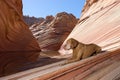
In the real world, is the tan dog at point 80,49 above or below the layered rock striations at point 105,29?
below

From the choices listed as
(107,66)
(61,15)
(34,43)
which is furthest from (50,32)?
(107,66)

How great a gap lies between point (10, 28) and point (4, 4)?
598 millimetres

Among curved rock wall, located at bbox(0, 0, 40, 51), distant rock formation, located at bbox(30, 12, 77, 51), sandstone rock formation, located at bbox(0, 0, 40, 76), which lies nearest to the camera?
sandstone rock formation, located at bbox(0, 0, 40, 76)

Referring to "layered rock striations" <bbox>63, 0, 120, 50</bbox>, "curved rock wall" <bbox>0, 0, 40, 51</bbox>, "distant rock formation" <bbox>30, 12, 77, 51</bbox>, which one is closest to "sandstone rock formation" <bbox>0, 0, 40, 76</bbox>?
"curved rock wall" <bbox>0, 0, 40, 51</bbox>

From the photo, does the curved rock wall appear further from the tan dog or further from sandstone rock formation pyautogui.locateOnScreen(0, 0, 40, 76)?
the tan dog

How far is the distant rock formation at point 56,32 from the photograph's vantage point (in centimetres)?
864

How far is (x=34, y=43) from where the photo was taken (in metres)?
5.82

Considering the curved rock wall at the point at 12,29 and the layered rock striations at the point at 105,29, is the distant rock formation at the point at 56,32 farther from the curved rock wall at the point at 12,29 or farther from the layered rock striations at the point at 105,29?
the curved rock wall at the point at 12,29

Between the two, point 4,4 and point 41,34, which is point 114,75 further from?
point 41,34

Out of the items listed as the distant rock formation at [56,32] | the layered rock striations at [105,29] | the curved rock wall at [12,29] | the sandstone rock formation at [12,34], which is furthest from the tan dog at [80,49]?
the distant rock formation at [56,32]

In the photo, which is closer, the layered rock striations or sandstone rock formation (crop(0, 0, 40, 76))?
the layered rock striations

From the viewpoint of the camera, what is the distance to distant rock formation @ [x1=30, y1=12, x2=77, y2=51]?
864 cm

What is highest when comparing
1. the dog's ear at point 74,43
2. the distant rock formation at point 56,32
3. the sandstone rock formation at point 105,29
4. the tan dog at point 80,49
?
the distant rock formation at point 56,32

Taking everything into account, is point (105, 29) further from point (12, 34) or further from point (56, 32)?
point (56, 32)
